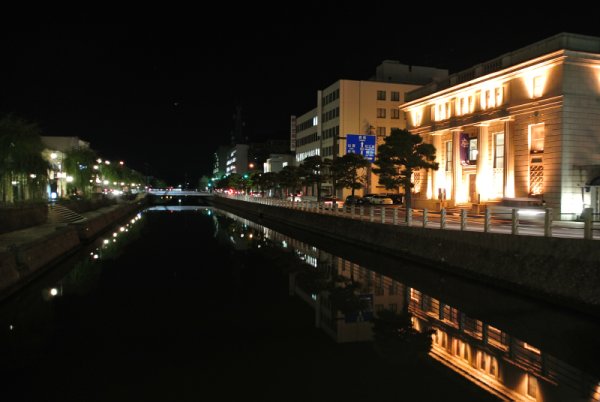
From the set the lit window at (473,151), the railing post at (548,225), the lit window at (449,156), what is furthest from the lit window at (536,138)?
the railing post at (548,225)

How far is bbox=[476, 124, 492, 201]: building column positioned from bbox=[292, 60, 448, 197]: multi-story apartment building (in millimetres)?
26563

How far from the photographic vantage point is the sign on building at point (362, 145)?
123 feet

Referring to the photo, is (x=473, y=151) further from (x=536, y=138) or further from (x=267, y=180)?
(x=267, y=180)

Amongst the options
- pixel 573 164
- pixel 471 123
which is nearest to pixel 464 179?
pixel 471 123

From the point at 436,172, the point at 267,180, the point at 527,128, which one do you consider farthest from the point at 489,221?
the point at 267,180

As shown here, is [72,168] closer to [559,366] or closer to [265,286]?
[265,286]

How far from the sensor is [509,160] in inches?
1227

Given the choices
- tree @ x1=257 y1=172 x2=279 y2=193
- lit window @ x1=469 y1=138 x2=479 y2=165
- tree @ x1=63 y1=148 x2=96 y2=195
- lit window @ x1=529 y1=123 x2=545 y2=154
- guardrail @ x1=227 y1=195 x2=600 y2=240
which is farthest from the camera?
tree @ x1=257 y1=172 x2=279 y2=193

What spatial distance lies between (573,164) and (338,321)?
20680mm

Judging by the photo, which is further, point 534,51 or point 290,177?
point 290,177

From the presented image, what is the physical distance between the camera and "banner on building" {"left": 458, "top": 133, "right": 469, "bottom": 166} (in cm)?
3562

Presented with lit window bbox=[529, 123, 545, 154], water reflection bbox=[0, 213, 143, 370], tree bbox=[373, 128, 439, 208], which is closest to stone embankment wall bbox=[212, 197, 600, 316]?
tree bbox=[373, 128, 439, 208]

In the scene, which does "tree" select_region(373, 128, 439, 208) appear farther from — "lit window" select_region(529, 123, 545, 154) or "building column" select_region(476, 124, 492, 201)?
"building column" select_region(476, 124, 492, 201)

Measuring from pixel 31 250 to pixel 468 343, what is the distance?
1416cm
